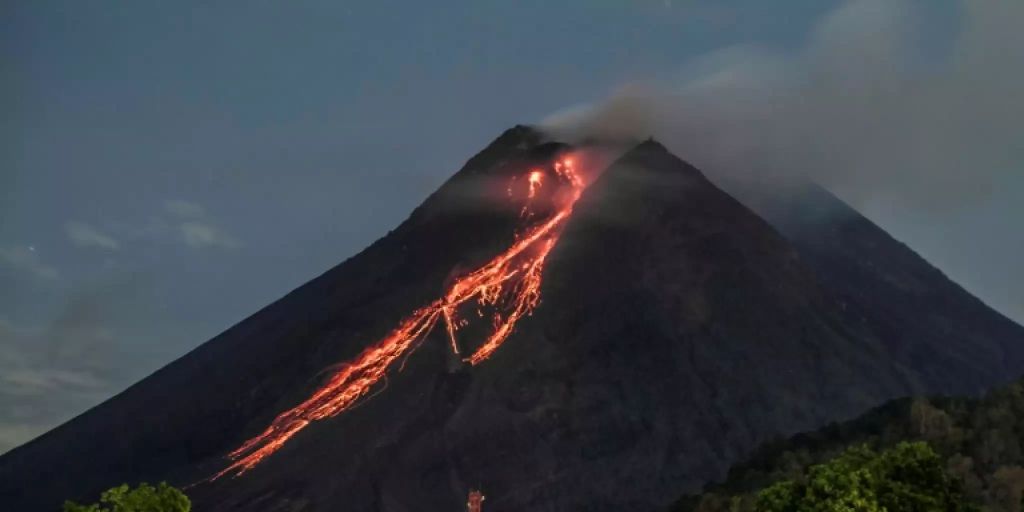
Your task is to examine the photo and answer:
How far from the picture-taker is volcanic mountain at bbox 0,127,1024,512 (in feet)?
275

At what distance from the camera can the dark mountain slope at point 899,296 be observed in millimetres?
112075

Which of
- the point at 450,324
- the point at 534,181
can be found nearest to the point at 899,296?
the point at 534,181

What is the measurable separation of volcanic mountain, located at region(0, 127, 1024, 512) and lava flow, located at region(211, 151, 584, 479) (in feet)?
1.02

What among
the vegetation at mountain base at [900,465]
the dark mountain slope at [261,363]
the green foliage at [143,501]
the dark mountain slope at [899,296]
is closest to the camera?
the green foliage at [143,501]

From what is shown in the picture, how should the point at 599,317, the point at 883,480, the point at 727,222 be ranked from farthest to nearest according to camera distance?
the point at 727,222 → the point at 599,317 → the point at 883,480

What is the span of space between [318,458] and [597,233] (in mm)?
48846

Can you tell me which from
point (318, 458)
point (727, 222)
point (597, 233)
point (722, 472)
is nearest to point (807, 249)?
point (727, 222)

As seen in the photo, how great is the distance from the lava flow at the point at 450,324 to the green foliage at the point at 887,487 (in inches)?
2906

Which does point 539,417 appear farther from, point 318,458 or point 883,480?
point 883,480

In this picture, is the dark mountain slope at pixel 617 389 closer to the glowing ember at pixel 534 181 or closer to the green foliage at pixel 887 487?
the glowing ember at pixel 534 181

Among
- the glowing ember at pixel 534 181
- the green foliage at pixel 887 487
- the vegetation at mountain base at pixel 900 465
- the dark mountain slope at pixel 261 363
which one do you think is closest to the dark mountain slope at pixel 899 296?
the glowing ember at pixel 534 181

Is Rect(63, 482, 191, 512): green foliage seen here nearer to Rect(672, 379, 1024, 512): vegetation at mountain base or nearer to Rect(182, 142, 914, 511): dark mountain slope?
Rect(672, 379, 1024, 512): vegetation at mountain base

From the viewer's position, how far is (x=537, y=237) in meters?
120

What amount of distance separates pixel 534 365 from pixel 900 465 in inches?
3017
